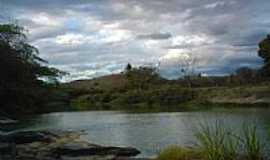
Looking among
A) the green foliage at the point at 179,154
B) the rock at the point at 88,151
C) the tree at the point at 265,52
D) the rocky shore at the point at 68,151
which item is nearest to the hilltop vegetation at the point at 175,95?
the tree at the point at 265,52

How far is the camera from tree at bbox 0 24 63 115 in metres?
66.4

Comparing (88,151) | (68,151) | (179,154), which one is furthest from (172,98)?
(179,154)

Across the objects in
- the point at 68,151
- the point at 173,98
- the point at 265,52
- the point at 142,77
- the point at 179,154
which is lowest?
the point at 173,98

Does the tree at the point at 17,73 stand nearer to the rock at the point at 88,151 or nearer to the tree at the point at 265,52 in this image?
the rock at the point at 88,151

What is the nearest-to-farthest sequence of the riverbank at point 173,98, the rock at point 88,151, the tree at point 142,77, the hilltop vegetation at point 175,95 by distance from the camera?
the rock at point 88,151 < the riverbank at point 173,98 < the hilltop vegetation at point 175,95 < the tree at point 142,77

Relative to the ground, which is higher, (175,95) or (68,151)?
(175,95)

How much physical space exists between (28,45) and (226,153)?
2733 inches

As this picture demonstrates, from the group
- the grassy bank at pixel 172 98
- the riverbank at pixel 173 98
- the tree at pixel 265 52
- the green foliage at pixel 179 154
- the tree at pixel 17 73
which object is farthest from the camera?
the tree at pixel 265 52

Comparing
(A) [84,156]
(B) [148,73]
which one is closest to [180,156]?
(A) [84,156]

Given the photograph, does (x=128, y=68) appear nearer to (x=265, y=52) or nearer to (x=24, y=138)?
(x=265, y=52)

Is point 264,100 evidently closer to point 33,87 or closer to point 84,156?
point 33,87

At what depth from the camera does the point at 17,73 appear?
68.5 metres

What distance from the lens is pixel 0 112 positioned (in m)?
64.4

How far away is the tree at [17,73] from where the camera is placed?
66425 millimetres
